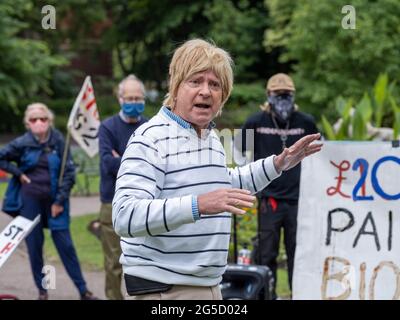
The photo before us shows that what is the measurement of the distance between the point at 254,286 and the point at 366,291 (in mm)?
756

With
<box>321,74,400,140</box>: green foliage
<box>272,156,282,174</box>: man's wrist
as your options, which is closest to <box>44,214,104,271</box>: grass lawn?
<box>321,74,400,140</box>: green foliage

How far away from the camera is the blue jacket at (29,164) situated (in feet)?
23.3

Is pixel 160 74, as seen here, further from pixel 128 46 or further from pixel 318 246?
pixel 318 246

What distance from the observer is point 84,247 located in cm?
1010

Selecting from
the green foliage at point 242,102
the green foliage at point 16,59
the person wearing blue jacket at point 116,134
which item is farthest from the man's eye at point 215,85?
the green foliage at point 242,102

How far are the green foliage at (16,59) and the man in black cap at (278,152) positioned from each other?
712 inches

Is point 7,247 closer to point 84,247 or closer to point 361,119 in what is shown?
point 84,247

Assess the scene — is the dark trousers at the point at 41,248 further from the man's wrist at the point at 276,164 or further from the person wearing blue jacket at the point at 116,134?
the man's wrist at the point at 276,164

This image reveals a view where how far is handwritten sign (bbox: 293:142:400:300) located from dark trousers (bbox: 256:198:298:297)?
3.21 ft

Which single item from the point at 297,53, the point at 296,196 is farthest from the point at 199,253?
the point at 297,53

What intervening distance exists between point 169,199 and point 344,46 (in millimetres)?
20002

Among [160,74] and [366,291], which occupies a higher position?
[160,74]

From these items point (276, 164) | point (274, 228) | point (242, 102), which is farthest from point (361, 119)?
point (242, 102)

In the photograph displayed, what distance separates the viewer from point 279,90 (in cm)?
685
